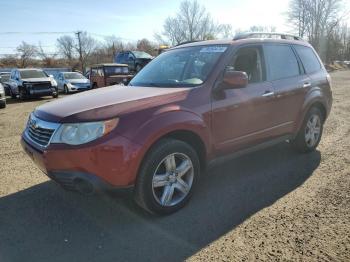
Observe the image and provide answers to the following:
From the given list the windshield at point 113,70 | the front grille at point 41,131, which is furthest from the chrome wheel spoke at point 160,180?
the windshield at point 113,70

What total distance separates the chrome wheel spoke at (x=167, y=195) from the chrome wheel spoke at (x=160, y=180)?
0.07 meters

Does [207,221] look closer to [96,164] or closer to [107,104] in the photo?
[96,164]

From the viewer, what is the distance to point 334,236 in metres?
3.25

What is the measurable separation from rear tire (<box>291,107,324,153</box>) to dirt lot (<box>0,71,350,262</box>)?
0.48 m

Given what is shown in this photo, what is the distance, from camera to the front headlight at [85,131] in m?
3.20

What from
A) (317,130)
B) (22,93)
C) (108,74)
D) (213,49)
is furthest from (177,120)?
(22,93)

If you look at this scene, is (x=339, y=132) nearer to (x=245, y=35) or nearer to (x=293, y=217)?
(x=245, y=35)

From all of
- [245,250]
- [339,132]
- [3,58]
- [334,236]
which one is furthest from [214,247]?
[3,58]

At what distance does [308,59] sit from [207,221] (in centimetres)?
346

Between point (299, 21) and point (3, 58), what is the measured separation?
57.9m

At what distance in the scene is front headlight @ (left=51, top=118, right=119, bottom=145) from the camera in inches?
126

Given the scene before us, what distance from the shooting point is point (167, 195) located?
3.72m

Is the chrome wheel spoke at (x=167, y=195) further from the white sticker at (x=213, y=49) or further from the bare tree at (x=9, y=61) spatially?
the bare tree at (x=9, y=61)

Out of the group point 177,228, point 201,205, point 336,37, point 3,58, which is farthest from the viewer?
point 3,58
